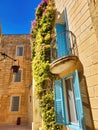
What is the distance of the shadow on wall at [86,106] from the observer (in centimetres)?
413

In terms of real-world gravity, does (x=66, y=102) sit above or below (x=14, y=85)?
below

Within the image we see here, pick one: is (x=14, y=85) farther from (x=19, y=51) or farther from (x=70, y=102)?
(x=70, y=102)

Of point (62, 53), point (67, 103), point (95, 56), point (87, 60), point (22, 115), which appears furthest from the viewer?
point (22, 115)

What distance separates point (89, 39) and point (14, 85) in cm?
1689

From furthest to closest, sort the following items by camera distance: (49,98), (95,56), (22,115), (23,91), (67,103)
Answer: (23,91) → (22,115) → (49,98) → (67,103) → (95,56)

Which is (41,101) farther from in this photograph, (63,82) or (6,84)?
(6,84)

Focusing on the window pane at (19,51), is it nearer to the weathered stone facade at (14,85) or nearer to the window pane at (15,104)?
the weathered stone facade at (14,85)

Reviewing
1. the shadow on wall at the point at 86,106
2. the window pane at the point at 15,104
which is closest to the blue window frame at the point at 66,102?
the shadow on wall at the point at 86,106

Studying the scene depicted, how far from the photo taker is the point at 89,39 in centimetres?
438

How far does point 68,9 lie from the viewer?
6316 mm

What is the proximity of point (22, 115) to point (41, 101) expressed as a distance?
1100cm

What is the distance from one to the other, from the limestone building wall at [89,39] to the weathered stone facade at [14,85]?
1310cm

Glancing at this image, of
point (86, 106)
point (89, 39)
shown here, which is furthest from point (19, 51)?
point (86, 106)

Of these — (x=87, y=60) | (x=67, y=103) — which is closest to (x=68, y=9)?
(x=87, y=60)
